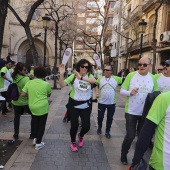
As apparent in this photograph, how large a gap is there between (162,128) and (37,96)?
291cm

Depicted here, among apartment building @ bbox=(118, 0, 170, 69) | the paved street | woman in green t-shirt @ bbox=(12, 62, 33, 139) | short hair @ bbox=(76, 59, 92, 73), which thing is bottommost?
the paved street

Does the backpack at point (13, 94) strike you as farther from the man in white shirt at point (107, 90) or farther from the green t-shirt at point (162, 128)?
the green t-shirt at point (162, 128)

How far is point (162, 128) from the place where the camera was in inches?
72.7

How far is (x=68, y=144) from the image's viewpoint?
4812 millimetres

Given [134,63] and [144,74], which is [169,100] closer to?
[144,74]

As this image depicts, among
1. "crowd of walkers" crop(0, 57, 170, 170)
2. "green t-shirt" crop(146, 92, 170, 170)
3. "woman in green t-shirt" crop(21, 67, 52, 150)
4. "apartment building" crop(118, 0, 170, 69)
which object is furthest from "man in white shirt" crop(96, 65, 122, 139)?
"apartment building" crop(118, 0, 170, 69)

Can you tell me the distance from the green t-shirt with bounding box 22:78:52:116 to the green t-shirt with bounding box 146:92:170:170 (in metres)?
2.83

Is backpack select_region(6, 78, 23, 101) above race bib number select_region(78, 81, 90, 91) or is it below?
below

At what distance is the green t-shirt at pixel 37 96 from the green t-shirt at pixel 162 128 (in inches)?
111

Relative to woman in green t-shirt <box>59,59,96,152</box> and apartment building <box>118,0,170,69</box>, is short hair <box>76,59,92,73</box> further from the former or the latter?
apartment building <box>118,0,170,69</box>

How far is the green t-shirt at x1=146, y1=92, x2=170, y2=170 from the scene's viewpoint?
1.79m

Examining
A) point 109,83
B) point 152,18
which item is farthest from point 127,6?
point 109,83

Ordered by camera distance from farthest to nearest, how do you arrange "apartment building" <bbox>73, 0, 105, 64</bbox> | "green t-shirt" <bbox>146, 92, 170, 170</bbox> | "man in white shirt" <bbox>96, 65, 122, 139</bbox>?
1. "apartment building" <bbox>73, 0, 105, 64</bbox>
2. "man in white shirt" <bbox>96, 65, 122, 139</bbox>
3. "green t-shirt" <bbox>146, 92, 170, 170</bbox>

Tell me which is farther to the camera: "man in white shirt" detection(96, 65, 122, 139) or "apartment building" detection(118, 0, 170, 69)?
"apartment building" detection(118, 0, 170, 69)
